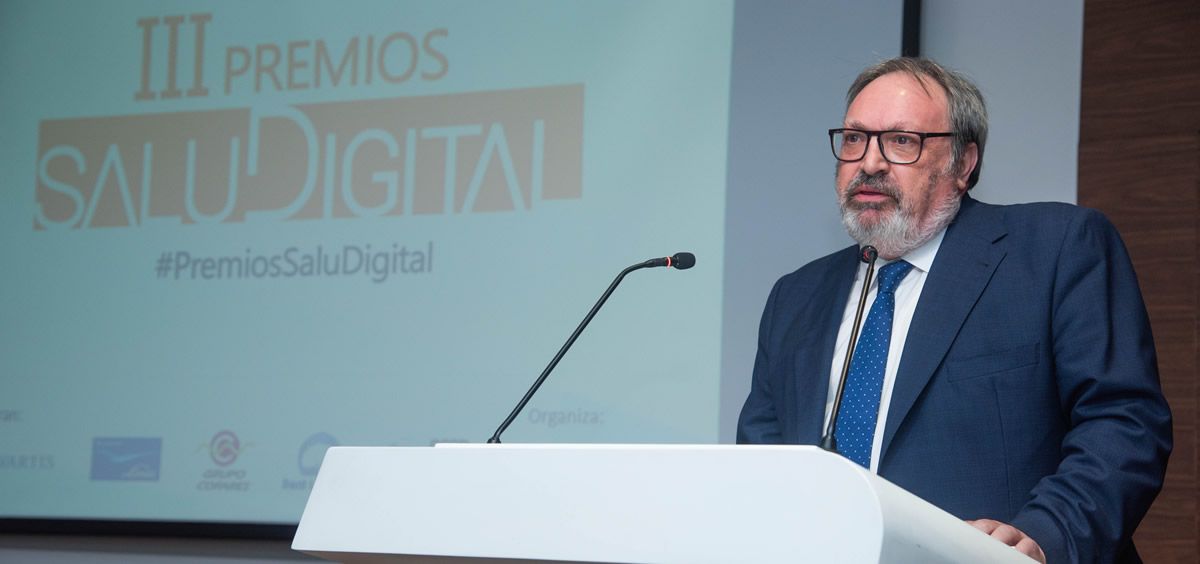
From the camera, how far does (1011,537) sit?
5.36 feet

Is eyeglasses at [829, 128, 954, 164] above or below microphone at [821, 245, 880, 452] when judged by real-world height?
above

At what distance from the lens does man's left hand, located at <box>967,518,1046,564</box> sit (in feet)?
5.30

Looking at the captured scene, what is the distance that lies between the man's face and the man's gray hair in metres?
0.01

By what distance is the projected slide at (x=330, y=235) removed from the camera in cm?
349

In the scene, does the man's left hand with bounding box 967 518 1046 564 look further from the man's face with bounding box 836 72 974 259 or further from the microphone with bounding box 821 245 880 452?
the man's face with bounding box 836 72 974 259

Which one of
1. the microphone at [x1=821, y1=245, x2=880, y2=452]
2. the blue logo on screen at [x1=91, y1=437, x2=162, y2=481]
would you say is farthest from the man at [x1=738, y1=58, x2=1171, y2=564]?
the blue logo on screen at [x1=91, y1=437, x2=162, y2=481]

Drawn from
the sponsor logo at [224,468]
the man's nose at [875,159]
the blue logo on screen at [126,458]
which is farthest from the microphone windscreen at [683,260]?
the blue logo on screen at [126,458]

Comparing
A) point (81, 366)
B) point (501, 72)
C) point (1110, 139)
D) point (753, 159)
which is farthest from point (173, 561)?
point (1110, 139)

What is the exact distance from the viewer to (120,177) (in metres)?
4.08

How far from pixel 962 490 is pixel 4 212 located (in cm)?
319

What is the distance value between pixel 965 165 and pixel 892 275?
26 centimetres

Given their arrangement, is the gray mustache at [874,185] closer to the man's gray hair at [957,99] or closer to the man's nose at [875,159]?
the man's nose at [875,159]

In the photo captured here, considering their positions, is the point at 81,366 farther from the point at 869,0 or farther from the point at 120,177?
the point at 869,0

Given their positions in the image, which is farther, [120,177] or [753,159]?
[120,177]
